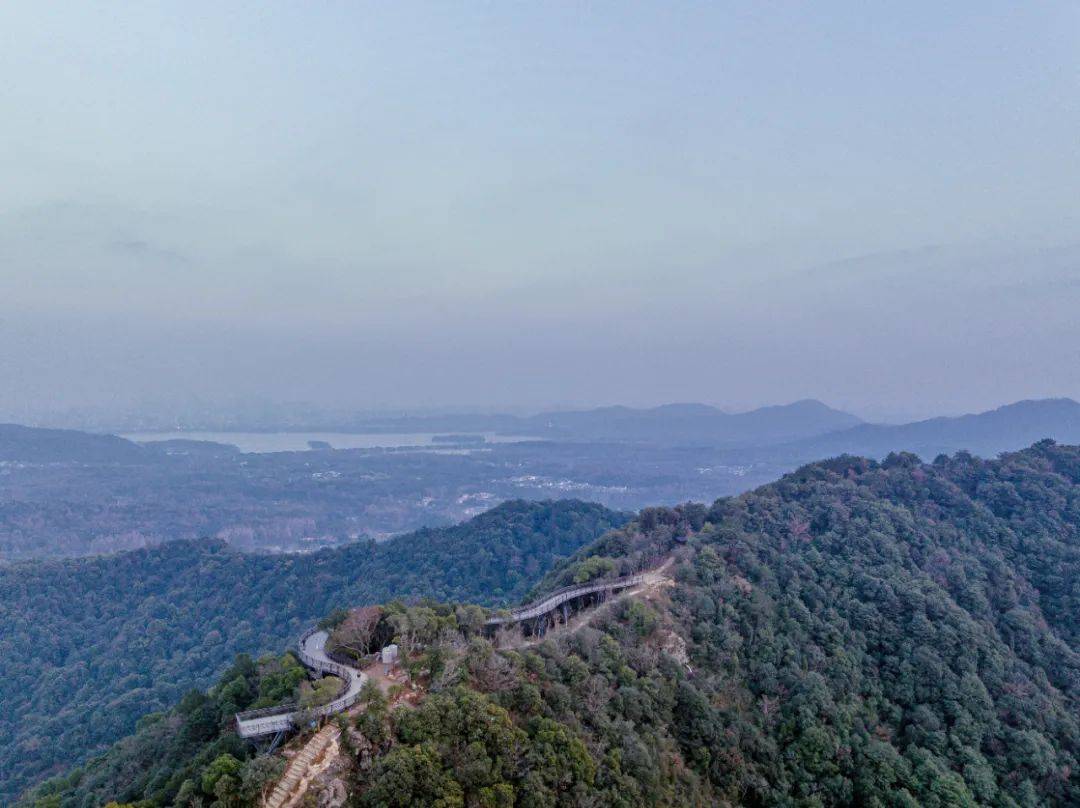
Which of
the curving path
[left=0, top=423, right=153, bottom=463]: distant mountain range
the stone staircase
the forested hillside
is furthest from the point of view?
[left=0, top=423, right=153, bottom=463]: distant mountain range

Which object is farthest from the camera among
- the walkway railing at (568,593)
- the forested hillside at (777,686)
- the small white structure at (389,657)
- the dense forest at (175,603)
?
the dense forest at (175,603)

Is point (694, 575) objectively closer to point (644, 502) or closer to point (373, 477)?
point (644, 502)

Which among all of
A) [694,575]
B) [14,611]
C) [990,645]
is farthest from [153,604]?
[990,645]

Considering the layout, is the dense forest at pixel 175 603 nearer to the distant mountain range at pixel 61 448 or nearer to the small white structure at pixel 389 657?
the small white structure at pixel 389 657

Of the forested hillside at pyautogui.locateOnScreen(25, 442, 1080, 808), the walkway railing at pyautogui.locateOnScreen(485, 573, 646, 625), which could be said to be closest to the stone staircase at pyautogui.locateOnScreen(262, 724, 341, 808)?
the forested hillside at pyautogui.locateOnScreen(25, 442, 1080, 808)

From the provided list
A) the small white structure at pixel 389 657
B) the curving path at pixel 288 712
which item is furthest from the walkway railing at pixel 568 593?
the curving path at pixel 288 712

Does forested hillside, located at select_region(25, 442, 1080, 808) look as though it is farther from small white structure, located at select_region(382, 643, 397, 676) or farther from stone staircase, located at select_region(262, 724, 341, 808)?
small white structure, located at select_region(382, 643, 397, 676)
